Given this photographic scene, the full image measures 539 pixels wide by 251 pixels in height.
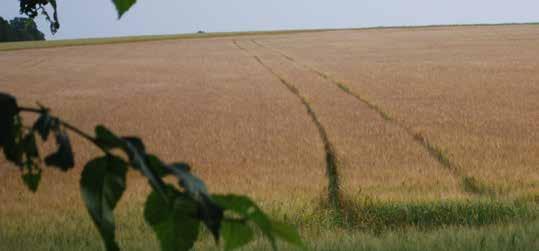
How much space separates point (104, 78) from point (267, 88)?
25.6ft

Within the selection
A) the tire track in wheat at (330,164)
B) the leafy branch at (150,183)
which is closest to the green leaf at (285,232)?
the leafy branch at (150,183)

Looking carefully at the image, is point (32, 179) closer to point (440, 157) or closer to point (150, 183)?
point (150, 183)

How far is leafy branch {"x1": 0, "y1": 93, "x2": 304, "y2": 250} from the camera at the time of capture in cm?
62

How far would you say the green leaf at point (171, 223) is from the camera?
2.30 feet

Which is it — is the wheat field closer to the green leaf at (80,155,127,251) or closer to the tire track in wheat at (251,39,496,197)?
the tire track in wheat at (251,39,496,197)

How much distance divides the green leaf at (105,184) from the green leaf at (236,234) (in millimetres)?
108

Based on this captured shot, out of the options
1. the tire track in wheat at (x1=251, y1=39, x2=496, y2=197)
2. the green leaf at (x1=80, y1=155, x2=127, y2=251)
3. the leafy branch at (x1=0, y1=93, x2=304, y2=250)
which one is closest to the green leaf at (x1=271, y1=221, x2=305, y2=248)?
the leafy branch at (x1=0, y1=93, x2=304, y2=250)

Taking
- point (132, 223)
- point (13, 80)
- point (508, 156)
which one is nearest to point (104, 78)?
point (13, 80)

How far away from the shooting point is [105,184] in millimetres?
681

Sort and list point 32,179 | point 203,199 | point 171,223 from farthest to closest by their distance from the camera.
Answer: point 32,179
point 171,223
point 203,199

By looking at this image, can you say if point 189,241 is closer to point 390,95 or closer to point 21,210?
point 21,210

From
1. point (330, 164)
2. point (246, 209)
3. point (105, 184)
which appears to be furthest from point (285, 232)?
point (330, 164)

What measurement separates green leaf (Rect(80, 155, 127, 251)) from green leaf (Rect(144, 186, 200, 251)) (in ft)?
0.12

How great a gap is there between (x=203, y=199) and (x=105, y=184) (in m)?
0.11
